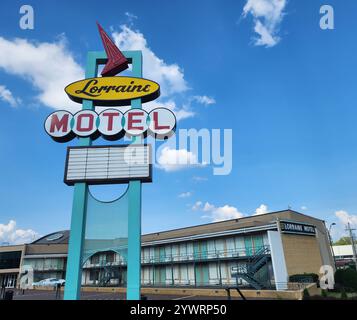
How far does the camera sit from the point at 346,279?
26.8m

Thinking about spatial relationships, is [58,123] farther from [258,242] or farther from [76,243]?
[258,242]

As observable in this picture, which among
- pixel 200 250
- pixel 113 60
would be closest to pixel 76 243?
pixel 113 60

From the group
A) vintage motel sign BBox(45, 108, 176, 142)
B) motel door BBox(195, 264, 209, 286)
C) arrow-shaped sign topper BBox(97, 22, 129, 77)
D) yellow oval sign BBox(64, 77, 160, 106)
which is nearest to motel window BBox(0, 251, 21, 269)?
motel door BBox(195, 264, 209, 286)

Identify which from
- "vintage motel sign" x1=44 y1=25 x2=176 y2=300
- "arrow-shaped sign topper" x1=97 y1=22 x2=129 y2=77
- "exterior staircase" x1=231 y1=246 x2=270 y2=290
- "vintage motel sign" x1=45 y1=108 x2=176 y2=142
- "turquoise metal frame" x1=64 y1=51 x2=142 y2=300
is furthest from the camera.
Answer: "exterior staircase" x1=231 y1=246 x2=270 y2=290

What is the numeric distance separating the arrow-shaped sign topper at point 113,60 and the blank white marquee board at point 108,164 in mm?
4623

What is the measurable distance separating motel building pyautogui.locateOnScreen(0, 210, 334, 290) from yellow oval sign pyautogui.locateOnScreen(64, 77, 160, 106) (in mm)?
18217

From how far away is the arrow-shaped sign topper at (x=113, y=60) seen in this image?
16.1m

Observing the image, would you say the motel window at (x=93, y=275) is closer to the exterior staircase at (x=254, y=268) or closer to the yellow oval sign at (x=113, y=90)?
the exterior staircase at (x=254, y=268)

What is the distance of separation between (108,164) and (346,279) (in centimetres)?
2549

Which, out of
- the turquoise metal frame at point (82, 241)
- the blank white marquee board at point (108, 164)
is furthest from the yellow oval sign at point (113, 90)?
the blank white marquee board at point (108, 164)

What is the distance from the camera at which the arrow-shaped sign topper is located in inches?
634

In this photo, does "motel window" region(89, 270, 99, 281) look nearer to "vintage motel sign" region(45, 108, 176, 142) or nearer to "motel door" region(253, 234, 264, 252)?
"motel door" region(253, 234, 264, 252)
